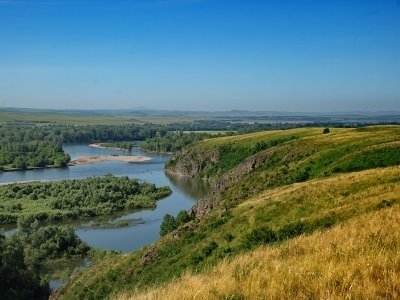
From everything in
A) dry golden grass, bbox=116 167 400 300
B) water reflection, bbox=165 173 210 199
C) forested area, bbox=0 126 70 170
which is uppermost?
dry golden grass, bbox=116 167 400 300

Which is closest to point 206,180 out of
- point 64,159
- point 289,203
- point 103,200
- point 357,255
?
point 103,200

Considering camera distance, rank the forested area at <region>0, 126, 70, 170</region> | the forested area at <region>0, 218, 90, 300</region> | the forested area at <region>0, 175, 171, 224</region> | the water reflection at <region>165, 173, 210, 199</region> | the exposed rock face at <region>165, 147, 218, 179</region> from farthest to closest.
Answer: the forested area at <region>0, 126, 70, 170</region> < the exposed rock face at <region>165, 147, 218, 179</region> < the water reflection at <region>165, 173, 210, 199</region> < the forested area at <region>0, 175, 171, 224</region> < the forested area at <region>0, 218, 90, 300</region>

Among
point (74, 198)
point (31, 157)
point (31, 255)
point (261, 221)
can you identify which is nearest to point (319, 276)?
point (261, 221)

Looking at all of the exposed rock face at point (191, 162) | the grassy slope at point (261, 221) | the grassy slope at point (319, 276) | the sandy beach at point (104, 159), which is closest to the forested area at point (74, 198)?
the exposed rock face at point (191, 162)

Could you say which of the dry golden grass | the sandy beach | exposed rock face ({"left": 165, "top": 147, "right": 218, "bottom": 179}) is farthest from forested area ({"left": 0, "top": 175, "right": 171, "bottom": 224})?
the dry golden grass

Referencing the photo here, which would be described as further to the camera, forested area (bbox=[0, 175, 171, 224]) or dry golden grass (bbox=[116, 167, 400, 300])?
forested area (bbox=[0, 175, 171, 224])

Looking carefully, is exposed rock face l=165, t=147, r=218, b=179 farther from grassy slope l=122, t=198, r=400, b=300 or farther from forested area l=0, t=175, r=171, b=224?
grassy slope l=122, t=198, r=400, b=300

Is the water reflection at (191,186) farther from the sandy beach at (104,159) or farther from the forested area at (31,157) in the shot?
the forested area at (31,157)
